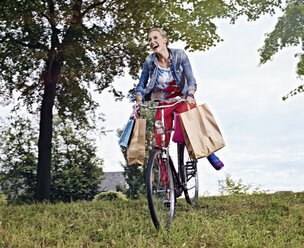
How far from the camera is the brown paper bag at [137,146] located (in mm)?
5328

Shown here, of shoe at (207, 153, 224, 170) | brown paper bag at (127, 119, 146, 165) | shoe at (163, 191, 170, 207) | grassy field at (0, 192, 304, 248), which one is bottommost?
grassy field at (0, 192, 304, 248)

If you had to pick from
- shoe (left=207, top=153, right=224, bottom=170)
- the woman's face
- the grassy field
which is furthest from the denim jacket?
the grassy field

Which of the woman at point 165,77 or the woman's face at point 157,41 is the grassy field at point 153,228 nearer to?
the woman at point 165,77

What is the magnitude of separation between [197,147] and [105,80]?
796 centimetres

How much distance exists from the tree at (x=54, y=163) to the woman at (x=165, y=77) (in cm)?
1020

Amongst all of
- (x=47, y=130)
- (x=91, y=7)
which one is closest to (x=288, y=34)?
(x=91, y=7)

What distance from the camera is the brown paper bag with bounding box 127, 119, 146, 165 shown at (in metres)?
5.33

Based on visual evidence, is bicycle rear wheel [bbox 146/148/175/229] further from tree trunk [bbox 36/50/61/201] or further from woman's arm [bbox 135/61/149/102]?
tree trunk [bbox 36/50/61/201]

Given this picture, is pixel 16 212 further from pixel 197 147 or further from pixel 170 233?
pixel 197 147

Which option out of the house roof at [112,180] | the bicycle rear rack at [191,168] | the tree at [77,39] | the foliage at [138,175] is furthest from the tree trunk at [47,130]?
the house roof at [112,180]

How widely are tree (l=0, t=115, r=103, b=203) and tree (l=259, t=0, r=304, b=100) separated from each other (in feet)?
31.3

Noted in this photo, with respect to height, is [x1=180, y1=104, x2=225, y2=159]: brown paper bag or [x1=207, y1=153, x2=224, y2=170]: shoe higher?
[x1=180, y1=104, x2=225, y2=159]: brown paper bag

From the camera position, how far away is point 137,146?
5348 millimetres

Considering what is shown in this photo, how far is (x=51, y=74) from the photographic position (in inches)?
476
